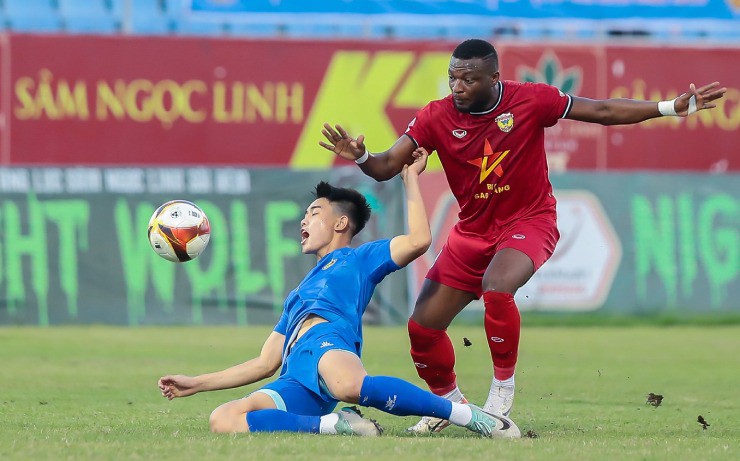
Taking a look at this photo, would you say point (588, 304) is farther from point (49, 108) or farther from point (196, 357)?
point (49, 108)

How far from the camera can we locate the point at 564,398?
10.4 metres

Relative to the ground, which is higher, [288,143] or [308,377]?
[288,143]

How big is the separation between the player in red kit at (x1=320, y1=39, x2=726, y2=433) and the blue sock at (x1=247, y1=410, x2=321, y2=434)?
97cm

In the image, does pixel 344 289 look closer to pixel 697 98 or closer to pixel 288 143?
pixel 697 98

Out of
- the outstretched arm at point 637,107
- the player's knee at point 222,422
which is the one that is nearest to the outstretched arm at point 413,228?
the outstretched arm at point 637,107

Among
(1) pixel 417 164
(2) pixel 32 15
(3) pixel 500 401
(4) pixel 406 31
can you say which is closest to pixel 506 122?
(1) pixel 417 164

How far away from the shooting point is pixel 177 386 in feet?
24.5

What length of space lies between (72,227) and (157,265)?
1.20 m

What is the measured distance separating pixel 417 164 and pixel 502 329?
3.58 ft

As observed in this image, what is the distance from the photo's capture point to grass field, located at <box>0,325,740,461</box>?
661 cm

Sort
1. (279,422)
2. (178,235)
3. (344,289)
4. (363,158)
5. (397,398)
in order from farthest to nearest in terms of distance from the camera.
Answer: (178,235)
(363,158)
(344,289)
(279,422)
(397,398)

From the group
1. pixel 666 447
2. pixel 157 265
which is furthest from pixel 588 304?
pixel 666 447

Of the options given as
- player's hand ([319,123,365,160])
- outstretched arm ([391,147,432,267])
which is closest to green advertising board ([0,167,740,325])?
player's hand ([319,123,365,160])

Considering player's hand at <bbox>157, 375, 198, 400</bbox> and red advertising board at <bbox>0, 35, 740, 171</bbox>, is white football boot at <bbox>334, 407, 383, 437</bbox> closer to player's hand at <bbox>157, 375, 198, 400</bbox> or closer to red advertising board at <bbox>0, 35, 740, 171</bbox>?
player's hand at <bbox>157, 375, 198, 400</bbox>
